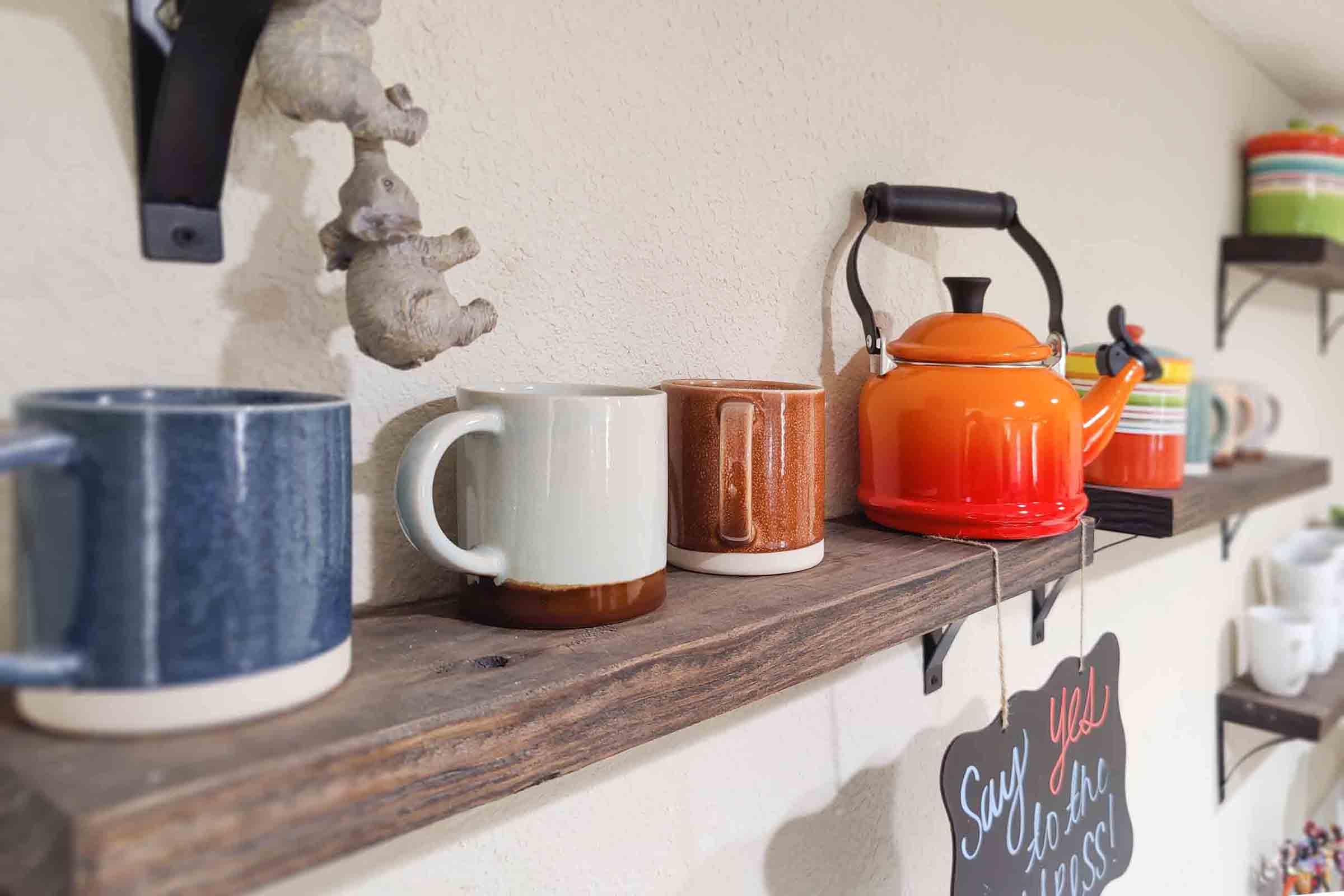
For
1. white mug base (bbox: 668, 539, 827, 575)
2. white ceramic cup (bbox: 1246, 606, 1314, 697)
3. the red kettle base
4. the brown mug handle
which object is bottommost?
white ceramic cup (bbox: 1246, 606, 1314, 697)

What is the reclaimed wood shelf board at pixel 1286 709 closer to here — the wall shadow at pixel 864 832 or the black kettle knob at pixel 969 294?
the wall shadow at pixel 864 832

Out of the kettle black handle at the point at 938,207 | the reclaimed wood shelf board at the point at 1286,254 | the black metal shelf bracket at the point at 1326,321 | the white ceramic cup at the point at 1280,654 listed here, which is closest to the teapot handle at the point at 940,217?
the kettle black handle at the point at 938,207

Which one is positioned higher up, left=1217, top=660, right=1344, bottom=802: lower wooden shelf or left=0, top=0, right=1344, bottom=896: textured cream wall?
left=0, top=0, right=1344, bottom=896: textured cream wall

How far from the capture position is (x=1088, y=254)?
1.08m

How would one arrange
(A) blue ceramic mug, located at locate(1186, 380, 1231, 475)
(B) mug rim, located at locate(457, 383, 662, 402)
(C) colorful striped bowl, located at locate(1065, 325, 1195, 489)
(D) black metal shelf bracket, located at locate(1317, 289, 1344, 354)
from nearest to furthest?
(B) mug rim, located at locate(457, 383, 662, 402) → (C) colorful striped bowl, located at locate(1065, 325, 1195, 489) → (A) blue ceramic mug, located at locate(1186, 380, 1231, 475) → (D) black metal shelf bracket, located at locate(1317, 289, 1344, 354)

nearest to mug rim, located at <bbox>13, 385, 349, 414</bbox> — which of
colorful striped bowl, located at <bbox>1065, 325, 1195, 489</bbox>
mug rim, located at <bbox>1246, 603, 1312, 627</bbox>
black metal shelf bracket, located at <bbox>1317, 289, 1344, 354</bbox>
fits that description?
colorful striped bowl, located at <bbox>1065, 325, 1195, 489</bbox>

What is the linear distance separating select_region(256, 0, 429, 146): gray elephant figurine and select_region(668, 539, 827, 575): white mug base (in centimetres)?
29

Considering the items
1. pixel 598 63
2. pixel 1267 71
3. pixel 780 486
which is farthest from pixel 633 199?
pixel 1267 71

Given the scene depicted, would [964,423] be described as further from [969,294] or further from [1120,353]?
[1120,353]

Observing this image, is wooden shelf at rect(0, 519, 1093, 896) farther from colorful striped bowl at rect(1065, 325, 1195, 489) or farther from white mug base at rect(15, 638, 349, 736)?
colorful striped bowl at rect(1065, 325, 1195, 489)

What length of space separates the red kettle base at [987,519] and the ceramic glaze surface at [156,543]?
0.45m

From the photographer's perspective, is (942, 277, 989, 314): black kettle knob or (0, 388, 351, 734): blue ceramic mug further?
(942, 277, 989, 314): black kettle knob

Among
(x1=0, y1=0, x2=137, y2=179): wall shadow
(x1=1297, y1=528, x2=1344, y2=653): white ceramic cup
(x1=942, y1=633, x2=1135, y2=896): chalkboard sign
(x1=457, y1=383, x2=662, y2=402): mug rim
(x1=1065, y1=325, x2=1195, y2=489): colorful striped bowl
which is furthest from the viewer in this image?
(x1=1297, y1=528, x2=1344, y2=653): white ceramic cup

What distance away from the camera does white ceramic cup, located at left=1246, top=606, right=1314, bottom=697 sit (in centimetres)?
145
